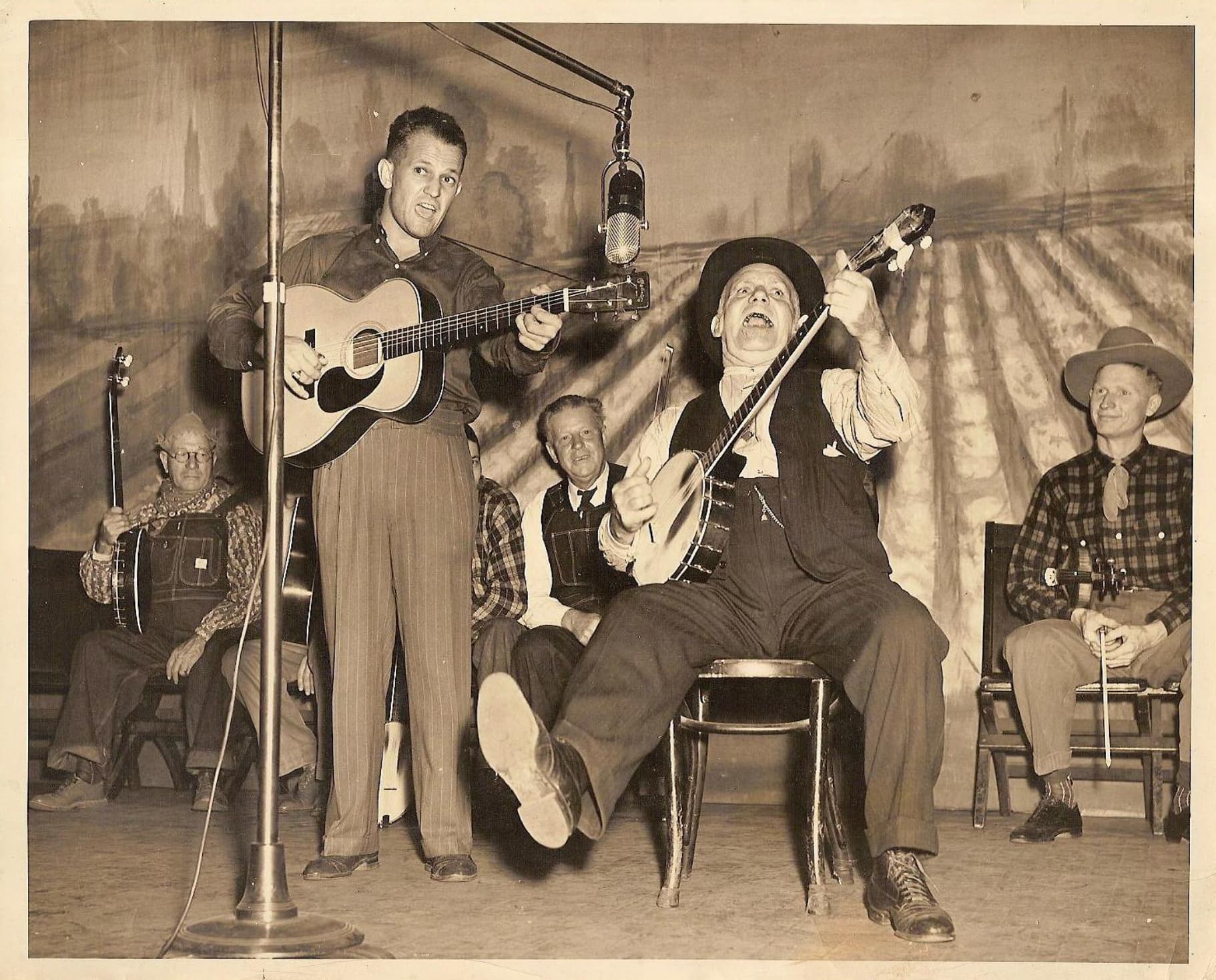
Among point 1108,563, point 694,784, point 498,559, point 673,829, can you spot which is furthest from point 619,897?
point 1108,563

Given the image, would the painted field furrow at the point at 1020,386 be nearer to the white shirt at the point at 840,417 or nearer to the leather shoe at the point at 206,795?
the white shirt at the point at 840,417

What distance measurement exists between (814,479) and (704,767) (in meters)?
0.80

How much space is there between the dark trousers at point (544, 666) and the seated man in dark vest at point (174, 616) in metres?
1.22

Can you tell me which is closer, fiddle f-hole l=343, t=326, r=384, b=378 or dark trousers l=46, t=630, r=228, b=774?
fiddle f-hole l=343, t=326, r=384, b=378

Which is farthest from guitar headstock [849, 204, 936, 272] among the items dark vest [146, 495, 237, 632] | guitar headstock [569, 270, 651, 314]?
dark vest [146, 495, 237, 632]

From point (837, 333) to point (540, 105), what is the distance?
1379mm


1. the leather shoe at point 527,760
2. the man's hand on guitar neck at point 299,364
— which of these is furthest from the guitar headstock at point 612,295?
the leather shoe at point 527,760

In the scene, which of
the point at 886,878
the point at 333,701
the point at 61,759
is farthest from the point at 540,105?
the point at 886,878

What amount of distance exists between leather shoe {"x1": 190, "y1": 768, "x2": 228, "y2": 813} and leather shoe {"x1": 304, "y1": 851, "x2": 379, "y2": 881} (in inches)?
41.2

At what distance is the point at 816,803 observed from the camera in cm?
341

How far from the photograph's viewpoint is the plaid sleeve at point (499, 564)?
459 centimetres

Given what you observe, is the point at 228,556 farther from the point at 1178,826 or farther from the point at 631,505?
the point at 1178,826

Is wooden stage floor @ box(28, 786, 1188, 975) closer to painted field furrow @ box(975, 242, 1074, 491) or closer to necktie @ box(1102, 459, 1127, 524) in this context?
necktie @ box(1102, 459, 1127, 524)

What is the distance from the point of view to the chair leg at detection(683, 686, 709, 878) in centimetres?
359
